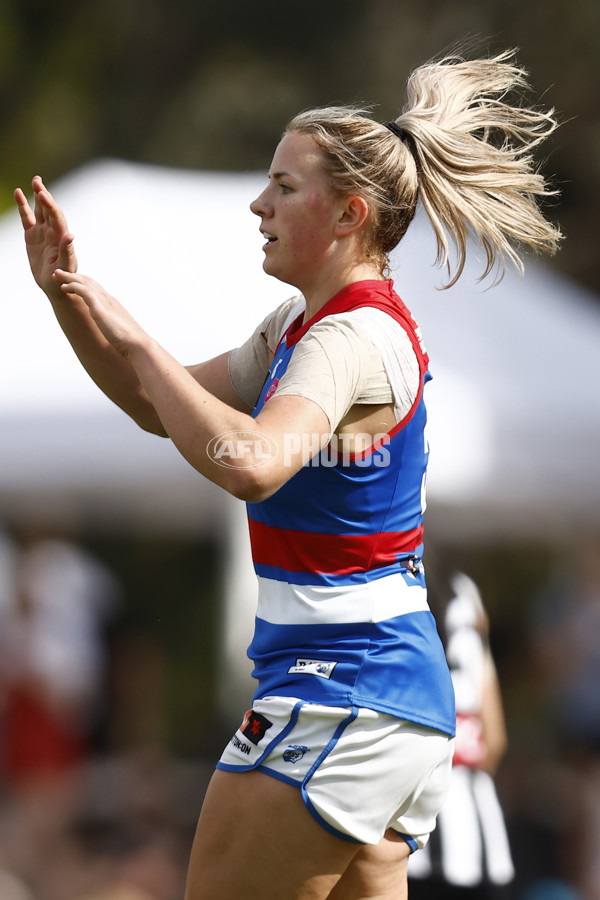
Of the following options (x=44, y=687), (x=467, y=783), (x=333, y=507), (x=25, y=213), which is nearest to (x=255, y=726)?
(x=333, y=507)

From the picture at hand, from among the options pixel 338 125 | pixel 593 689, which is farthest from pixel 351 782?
pixel 593 689

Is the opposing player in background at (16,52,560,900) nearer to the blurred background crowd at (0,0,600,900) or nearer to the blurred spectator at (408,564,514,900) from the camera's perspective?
the blurred background crowd at (0,0,600,900)

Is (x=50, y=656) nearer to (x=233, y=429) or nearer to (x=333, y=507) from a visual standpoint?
(x=333, y=507)

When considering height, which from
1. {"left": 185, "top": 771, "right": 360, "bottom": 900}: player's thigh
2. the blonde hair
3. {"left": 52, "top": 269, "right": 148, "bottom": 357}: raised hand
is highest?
the blonde hair

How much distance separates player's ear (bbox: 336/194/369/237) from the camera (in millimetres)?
2031

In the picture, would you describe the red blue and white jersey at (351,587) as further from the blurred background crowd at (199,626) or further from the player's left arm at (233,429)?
the blurred background crowd at (199,626)

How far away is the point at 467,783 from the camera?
3.20 meters

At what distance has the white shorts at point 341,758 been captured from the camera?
5.99 feet

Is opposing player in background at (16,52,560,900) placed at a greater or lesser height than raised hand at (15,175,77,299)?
lesser

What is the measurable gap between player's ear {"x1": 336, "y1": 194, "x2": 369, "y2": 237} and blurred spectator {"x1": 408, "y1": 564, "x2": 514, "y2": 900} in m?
1.40

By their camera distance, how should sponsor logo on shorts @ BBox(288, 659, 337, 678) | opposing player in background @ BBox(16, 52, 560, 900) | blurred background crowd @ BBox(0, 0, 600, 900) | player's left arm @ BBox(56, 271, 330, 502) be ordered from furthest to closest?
blurred background crowd @ BBox(0, 0, 600, 900) < sponsor logo on shorts @ BBox(288, 659, 337, 678) < opposing player in background @ BBox(16, 52, 560, 900) < player's left arm @ BBox(56, 271, 330, 502)

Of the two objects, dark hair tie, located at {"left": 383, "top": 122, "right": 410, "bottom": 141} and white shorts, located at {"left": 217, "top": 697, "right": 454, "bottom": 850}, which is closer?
white shorts, located at {"left": 217, "top": 697, "right": 454, "bottom": 850}

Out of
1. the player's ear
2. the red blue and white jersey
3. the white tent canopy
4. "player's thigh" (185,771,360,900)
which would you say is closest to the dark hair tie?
the player's ear

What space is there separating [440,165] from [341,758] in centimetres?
107
